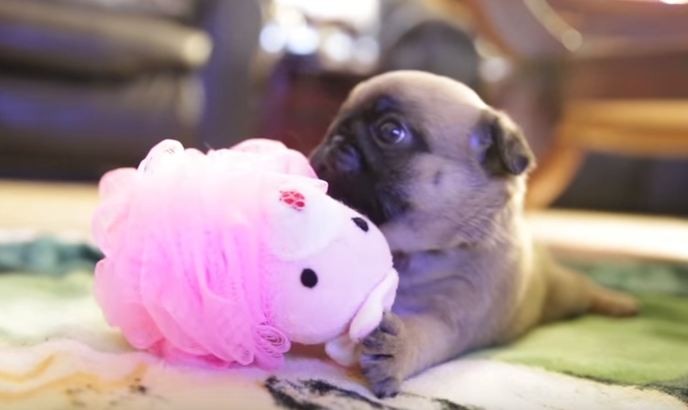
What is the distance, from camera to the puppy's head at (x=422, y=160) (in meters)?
0.98

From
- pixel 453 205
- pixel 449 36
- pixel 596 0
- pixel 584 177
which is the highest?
pixel 596 0

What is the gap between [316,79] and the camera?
3.13m

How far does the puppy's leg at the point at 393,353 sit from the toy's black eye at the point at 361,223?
0.29 ft

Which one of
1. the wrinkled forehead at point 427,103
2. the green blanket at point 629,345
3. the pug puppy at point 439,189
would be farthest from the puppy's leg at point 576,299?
the wrinkled forehead at point 427,103

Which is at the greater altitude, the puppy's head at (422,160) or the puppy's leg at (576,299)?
the puppy's head at (422,160)

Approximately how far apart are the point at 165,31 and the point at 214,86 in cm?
24

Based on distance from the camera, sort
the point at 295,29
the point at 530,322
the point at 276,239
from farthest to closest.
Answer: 1. the point at 295,29
2. the point at 530,322
3. the point at 276,239

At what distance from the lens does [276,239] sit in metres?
0.79

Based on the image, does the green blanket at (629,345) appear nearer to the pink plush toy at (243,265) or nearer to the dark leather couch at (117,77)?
the pink plush toy at (243,265)

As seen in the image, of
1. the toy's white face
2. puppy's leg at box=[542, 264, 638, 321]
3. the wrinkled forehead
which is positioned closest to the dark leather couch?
puppy's leg at box=[542, 264, 638, 321]

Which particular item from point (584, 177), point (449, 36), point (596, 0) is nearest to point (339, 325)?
point (596, 0)

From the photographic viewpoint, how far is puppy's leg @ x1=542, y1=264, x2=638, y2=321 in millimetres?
1306

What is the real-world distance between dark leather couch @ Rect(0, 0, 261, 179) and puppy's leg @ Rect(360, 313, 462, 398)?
180 centimetres

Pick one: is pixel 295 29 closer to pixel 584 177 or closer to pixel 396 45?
pixel 396 45
